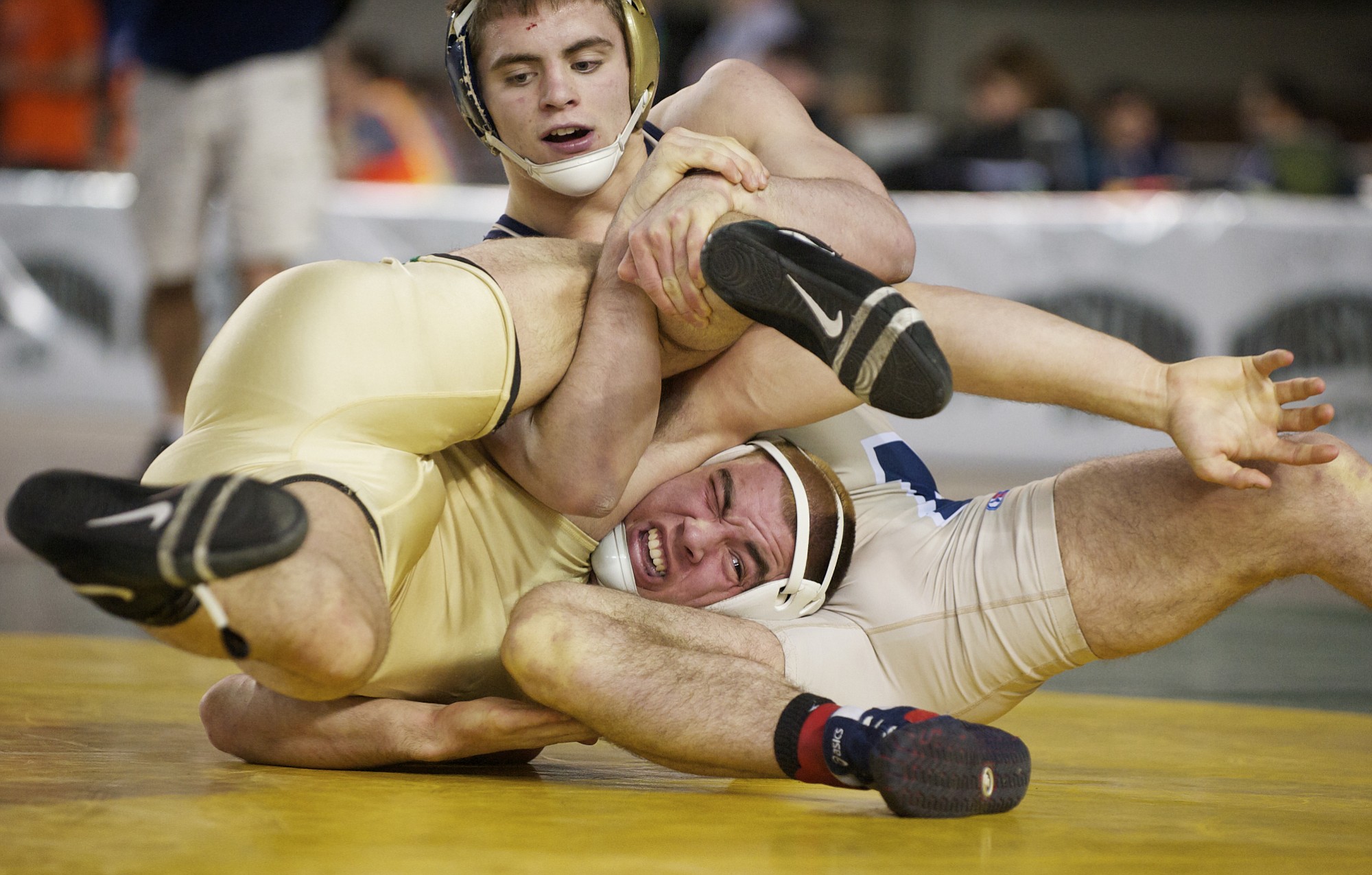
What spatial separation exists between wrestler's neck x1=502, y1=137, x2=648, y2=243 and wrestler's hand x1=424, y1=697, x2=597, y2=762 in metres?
0.96

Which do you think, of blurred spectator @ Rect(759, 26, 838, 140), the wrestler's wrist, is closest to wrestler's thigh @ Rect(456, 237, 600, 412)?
the wrestler's wrist

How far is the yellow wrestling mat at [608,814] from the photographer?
1.45m

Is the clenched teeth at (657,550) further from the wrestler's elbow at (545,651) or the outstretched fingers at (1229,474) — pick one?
the outstretched fingers at (1229,474)

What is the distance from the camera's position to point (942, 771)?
5.50ft

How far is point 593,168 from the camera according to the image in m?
2.52

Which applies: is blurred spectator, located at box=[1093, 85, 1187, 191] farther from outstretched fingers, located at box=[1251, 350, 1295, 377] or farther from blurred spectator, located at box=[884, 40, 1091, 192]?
outstretched fingers, located at box=[1251, 350, 1295, 377]

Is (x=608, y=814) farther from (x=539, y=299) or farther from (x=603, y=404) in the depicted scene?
(x=539, y=299)

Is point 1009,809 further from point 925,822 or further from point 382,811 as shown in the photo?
point 382,811

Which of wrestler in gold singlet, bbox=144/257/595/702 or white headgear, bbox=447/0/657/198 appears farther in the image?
white headgear, bbox=447/0/657/198

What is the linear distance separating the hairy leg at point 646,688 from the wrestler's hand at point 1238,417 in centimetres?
64

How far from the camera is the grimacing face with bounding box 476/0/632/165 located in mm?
2449

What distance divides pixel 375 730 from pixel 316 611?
18.5 inches

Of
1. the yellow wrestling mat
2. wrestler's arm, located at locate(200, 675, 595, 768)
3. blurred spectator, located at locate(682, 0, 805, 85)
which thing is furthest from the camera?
blurred spectator, located at locate(682, 0, 805, 85)

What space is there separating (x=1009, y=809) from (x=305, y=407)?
3.29ft
